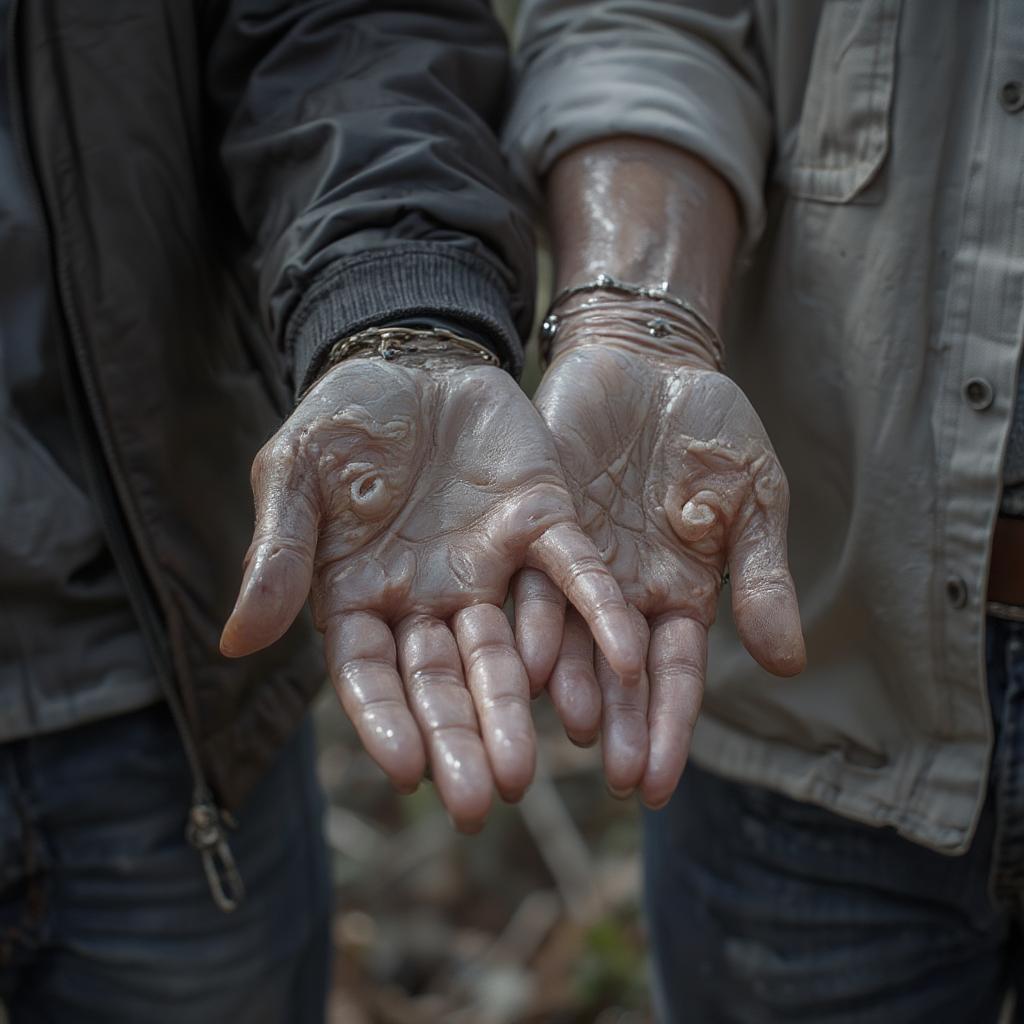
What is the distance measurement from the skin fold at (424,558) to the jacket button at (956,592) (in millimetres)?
449

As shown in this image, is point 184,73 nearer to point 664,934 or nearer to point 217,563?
point 217,563

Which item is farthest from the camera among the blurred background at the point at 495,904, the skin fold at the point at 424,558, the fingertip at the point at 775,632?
the blurred background at the point at 495,904

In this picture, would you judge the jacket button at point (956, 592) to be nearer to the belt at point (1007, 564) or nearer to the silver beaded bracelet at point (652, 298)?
the belt at point (1007, 564)

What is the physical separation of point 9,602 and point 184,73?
690 mm

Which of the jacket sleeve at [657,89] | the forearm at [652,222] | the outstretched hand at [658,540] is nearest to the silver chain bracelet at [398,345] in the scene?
the outstretched hand at [658,540]

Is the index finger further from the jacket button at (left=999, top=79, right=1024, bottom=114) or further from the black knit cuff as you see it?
the jacket button at (left=999, top=79, right=1024, bottom=114)

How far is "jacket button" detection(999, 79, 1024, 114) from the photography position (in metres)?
1.23

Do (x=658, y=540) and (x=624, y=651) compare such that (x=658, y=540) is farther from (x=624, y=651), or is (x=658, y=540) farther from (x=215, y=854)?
(x=215, y=854)

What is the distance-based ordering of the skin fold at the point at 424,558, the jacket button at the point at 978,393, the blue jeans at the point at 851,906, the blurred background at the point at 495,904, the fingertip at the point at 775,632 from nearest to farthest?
A: 1. the skin fold at the point at 424,558
2. the fingertip at the point at 775,632
3. the jacket button at the point at 978,393
4. the blue jeans at the point at 851,906
5. the blurred background at the point at 495,904

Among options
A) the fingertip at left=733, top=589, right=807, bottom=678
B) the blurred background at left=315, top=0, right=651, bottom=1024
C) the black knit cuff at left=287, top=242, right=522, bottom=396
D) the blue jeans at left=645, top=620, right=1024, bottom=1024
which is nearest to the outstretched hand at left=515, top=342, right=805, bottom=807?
the fingertip at left=733, top=589, right=807, bottom=678

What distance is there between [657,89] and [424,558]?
69 cm

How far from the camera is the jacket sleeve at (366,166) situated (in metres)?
1.33

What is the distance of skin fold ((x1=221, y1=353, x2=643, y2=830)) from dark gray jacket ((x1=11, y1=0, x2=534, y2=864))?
5.3 inches

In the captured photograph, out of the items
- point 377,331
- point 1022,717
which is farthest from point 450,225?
point 1022,717
